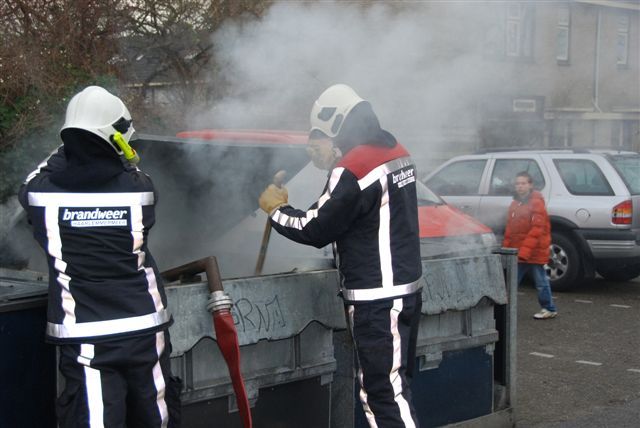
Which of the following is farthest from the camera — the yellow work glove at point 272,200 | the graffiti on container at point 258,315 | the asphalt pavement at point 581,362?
the asphalt pavement at point 581,362

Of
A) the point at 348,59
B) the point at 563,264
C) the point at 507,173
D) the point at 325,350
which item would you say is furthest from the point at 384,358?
the point at 507,173

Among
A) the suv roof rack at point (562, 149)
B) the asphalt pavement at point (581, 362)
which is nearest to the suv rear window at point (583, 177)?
the suv roof rack at point (562, 149)

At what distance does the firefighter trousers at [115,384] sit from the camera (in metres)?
3.12

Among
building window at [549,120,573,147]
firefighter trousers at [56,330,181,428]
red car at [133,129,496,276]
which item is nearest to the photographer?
firefighter trousers at [56,330,181,428]

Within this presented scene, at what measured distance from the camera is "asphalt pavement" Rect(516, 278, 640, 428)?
584 cm

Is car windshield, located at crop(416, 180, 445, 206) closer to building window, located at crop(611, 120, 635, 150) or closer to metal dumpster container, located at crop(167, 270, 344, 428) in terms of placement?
metal dumpster container, located at crop(167, 270, 344, 428)

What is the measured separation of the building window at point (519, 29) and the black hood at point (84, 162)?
404 centimetres

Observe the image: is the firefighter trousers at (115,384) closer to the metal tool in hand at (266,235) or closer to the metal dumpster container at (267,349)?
the metal dumpster container at (267,349)

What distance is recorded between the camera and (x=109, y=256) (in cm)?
320

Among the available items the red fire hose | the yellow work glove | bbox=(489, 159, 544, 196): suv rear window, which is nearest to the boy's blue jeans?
bbox=(489, 159, 544, 196): suv rear window

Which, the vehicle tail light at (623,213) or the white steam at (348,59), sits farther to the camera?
the vehicle tail light at (623,213)

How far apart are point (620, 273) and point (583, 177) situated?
1.44m

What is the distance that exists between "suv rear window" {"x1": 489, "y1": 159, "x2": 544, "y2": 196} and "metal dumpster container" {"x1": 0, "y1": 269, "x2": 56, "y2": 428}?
27.5 ft

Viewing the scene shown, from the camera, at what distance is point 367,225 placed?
393cm
